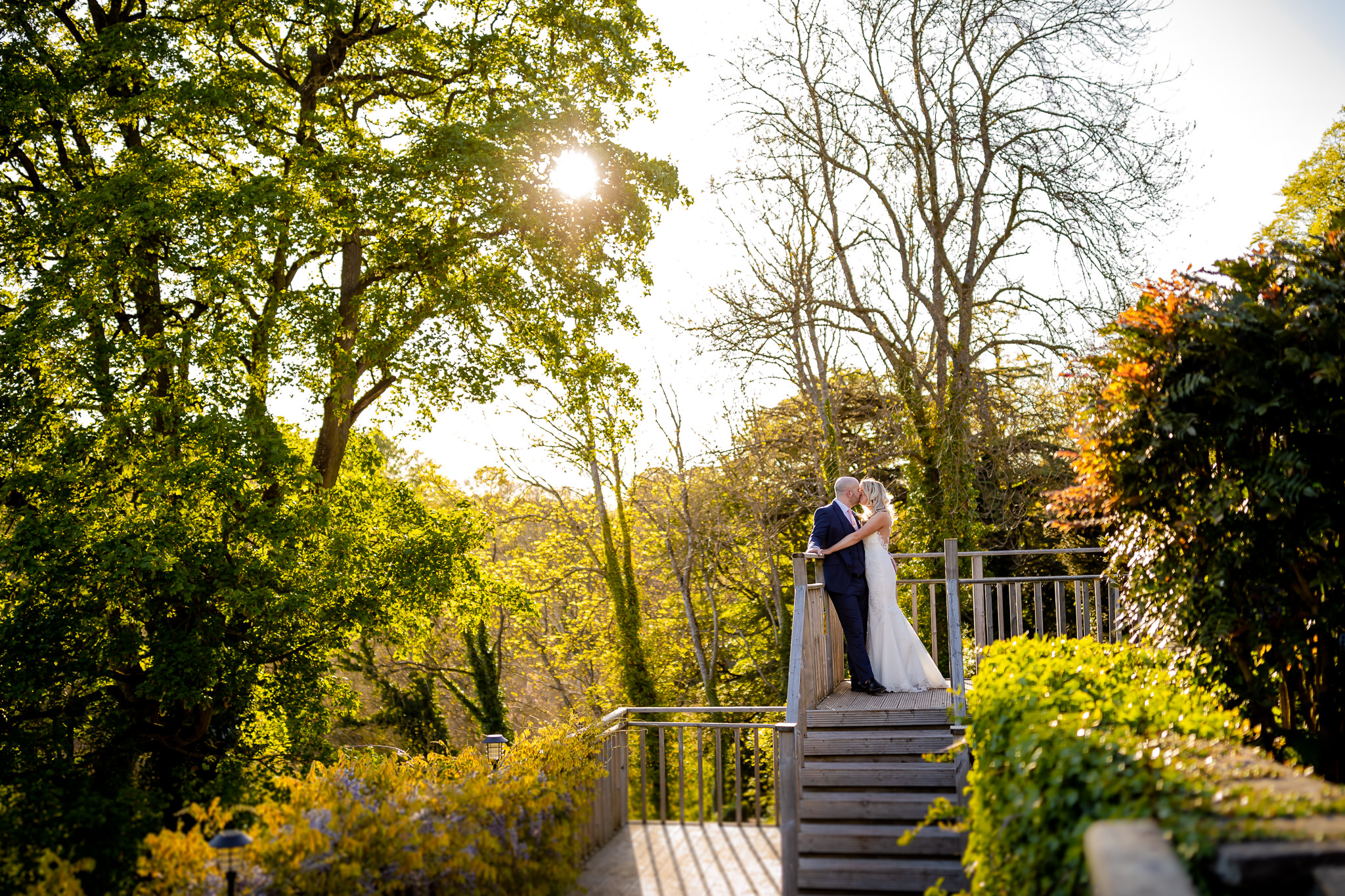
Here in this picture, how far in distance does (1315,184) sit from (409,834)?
82.7ft

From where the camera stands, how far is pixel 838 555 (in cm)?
798

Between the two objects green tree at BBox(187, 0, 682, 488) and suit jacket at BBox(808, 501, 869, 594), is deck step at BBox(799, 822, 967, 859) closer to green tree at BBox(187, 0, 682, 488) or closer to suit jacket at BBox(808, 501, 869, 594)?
suit jacket at BBox(808, 501, 869, 594)

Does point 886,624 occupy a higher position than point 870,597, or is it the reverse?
point 870,597

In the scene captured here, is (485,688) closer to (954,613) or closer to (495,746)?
(495,746)

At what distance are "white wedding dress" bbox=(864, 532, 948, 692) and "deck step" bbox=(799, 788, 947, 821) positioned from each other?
1.59 metres

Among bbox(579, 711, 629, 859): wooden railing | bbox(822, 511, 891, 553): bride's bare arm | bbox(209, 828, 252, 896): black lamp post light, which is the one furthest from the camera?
bbox(822, 511, 891, 553): bride's bare arm

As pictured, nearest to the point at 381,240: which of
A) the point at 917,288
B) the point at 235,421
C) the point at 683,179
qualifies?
the point at 235,421

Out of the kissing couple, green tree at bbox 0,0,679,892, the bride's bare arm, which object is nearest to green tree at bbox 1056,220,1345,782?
the bride's bare arm

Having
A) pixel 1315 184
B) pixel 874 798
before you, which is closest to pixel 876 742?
pixel 874 798

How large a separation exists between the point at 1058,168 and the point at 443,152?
361 inches

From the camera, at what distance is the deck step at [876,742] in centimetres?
670

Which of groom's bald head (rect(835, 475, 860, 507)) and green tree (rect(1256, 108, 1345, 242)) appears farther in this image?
green tree (rect(1256, 108, 1345, 242))

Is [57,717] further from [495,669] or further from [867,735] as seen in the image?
[495,669]

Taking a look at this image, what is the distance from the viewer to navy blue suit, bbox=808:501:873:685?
7.91m
